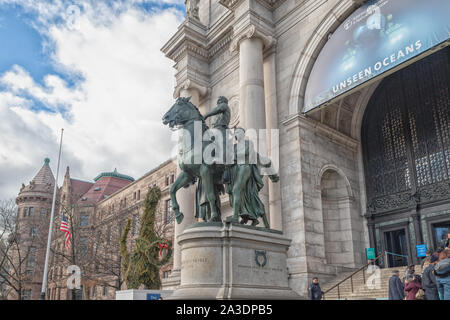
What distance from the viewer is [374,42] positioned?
14.6m

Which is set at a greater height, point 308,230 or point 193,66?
point 193,66

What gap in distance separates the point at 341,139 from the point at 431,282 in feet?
33.0

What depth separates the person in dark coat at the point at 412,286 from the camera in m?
9.23

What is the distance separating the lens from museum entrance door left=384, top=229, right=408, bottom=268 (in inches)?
651

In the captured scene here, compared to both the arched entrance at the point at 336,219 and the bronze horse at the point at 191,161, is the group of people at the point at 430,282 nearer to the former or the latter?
the bronze horse at the point at 191,161

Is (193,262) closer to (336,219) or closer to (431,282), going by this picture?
(431,282)

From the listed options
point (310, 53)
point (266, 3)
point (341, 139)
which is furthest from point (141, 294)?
point (266, 3)

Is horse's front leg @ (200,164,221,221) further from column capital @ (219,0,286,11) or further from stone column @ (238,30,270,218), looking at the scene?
column capital @ (219,0,286,11)

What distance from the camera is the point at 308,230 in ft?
50.4

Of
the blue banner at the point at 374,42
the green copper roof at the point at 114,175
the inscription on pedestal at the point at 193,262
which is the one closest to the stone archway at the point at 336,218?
the blue banner at the point at 374,42

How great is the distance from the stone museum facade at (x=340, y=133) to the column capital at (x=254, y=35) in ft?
0.20

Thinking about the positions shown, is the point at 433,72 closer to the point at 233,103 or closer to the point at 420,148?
the point at 420,148
